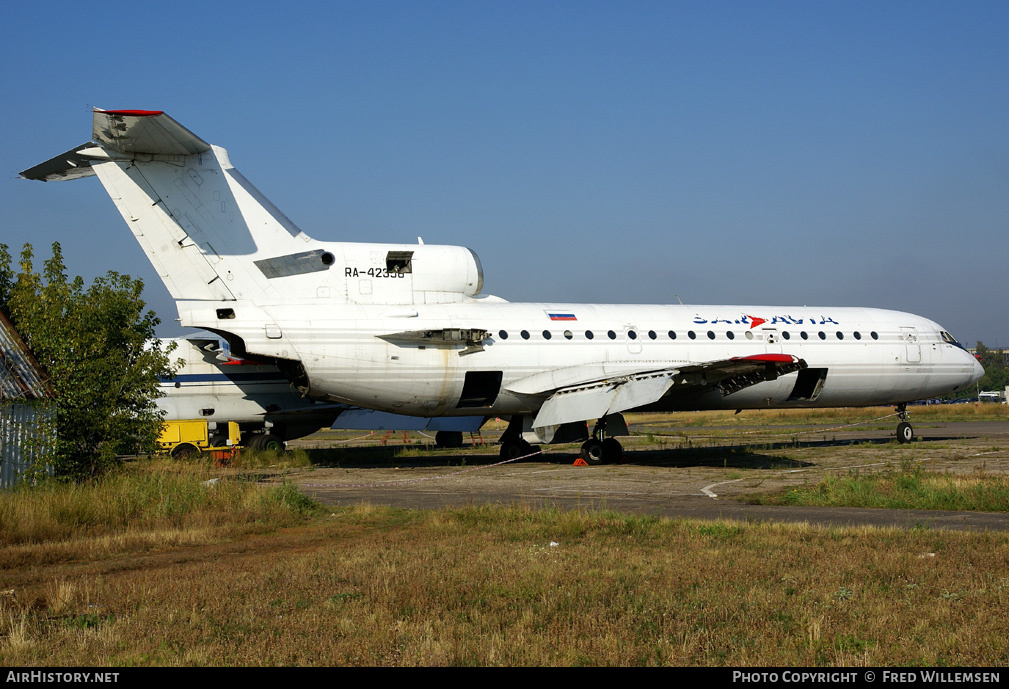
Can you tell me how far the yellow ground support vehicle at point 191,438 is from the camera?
2559 cm

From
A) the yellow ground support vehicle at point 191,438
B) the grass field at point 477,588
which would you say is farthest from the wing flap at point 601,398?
the yellow ground support vehicle at point 191,438

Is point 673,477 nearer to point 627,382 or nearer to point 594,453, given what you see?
point 627,382

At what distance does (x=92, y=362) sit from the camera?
607 inches

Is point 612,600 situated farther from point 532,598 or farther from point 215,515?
point 215,515

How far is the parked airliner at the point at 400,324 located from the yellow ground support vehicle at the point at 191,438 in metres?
7.12

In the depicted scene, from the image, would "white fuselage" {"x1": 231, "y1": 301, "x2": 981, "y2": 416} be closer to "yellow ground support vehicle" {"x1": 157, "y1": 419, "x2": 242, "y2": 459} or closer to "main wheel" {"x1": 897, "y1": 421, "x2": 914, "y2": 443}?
"main wheel" {"x1": 897, "y1": 421, "x2": 914, "y2": 443}

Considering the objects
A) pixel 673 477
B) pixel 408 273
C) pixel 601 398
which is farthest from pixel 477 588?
pixel 408 273

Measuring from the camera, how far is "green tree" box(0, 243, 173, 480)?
15.3m

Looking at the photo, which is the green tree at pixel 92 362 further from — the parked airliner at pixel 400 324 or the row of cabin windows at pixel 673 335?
the row of cabin windows at pixel 673 335

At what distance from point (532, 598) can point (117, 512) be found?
778 centimetres

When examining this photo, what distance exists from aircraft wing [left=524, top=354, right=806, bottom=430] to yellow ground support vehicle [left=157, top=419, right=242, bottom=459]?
10.1 meters

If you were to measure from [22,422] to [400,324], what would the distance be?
27.9 ft

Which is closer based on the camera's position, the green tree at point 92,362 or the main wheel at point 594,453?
the green tree at point 92,362

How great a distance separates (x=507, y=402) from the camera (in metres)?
22.4
